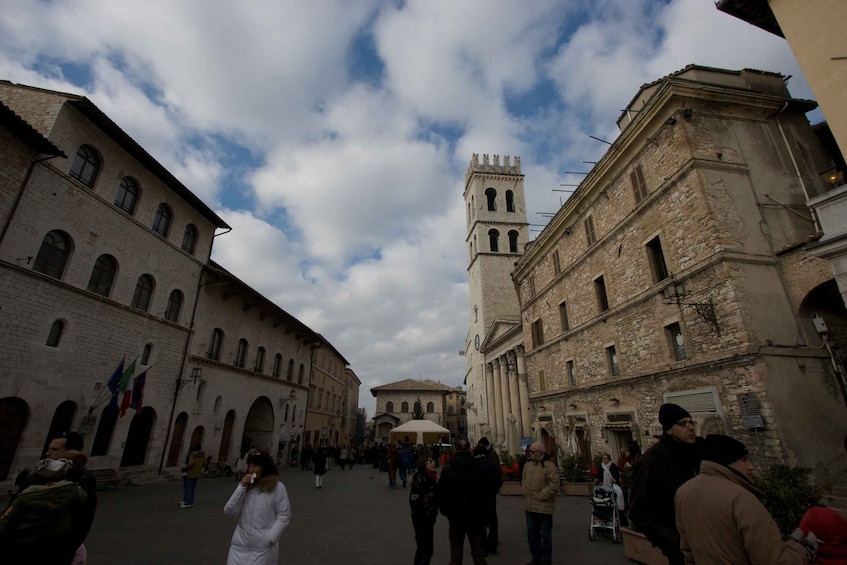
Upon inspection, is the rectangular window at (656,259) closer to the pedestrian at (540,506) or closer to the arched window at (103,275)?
the pedestrian at (540,506)

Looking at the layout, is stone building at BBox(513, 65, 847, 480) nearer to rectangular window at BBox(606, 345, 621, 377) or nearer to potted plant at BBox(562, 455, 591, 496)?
rectangular window at BBox(606, 345, 621, 377)

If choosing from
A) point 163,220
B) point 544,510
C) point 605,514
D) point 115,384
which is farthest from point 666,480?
point 163,220

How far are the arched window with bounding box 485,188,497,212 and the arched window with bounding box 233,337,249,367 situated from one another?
32.6 m

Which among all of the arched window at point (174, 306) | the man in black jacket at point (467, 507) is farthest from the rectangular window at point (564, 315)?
the arched window at point (174, 306)

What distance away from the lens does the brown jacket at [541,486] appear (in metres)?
5.21

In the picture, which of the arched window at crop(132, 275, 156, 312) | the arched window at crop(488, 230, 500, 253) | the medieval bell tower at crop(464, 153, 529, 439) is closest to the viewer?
the arched window at crop(132, 275, 156, 312)

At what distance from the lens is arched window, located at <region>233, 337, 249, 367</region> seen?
21266 mm

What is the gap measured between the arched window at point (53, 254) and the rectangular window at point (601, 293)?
18637 mm

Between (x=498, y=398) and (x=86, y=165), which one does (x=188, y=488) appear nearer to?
(x=86, y=165)

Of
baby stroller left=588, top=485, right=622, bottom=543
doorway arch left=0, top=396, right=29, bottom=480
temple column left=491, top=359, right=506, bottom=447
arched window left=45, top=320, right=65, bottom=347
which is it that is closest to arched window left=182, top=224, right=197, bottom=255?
arched window left=45, top=320, right=65, bottom=347

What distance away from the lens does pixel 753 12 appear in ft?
33.1

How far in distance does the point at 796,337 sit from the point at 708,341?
1.69 meters

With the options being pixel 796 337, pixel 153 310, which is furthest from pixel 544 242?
pixel 153 310

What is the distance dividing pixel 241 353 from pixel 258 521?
20.3 metres
